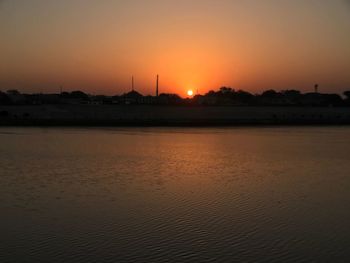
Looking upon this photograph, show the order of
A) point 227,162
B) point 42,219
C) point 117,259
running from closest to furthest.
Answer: point 117,259, point 42,219, point 227,162

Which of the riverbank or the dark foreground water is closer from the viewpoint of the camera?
the dark foreground water

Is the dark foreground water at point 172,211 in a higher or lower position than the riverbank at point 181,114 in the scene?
lower

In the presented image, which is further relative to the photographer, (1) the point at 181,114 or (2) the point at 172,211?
(1) the point at 181,114

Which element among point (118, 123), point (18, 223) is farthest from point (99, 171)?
point (118, 123)

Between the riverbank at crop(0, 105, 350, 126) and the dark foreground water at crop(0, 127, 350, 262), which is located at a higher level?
the riverbank at crop(0, 105, 350, 126)

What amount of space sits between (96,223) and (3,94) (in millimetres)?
105267

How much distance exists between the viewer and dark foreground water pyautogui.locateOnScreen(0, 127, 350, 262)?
6.86 meters

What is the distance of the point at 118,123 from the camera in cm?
5231

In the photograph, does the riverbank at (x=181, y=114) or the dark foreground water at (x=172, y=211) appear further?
the riverbank at (x=181, y=114)

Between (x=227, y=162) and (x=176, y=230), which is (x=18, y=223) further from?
(x=227, y=162)

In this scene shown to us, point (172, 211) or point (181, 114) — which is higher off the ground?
point (181, 114)

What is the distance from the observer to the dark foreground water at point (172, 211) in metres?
6.86

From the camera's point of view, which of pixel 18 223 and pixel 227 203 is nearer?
pixel 18 223

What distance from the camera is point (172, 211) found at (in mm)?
9305
